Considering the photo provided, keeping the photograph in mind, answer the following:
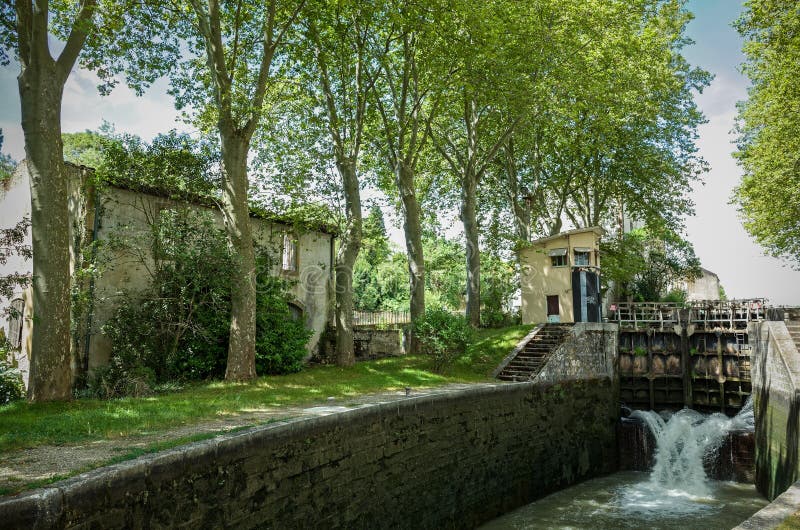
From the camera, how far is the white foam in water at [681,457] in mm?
13445

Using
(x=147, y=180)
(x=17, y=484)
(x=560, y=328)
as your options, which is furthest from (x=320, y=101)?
(x=17, y=484)

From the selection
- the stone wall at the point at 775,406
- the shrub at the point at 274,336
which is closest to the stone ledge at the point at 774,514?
the stone wall at the point at 775,406

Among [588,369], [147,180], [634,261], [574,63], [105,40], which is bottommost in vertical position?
[588,369]

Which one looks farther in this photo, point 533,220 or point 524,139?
point 533,220

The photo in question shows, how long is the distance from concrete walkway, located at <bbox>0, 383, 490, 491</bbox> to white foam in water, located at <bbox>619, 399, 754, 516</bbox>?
27.9 ft

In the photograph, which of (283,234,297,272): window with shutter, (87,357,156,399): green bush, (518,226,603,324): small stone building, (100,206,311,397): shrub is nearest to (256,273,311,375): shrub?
(100,206,311,397): shrub

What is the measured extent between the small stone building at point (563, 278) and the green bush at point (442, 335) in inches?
291

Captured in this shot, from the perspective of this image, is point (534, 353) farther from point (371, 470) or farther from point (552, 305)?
point (371, 470)

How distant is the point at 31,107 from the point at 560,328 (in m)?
16.4

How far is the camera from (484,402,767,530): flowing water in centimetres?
1203

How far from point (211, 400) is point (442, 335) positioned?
740cm

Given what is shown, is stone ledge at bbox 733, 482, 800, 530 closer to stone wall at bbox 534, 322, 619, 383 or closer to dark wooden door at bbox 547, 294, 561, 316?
stone wall at bbox 534, 322, 619, 383

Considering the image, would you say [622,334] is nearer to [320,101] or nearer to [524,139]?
[524,139]

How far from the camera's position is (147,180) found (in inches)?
599
